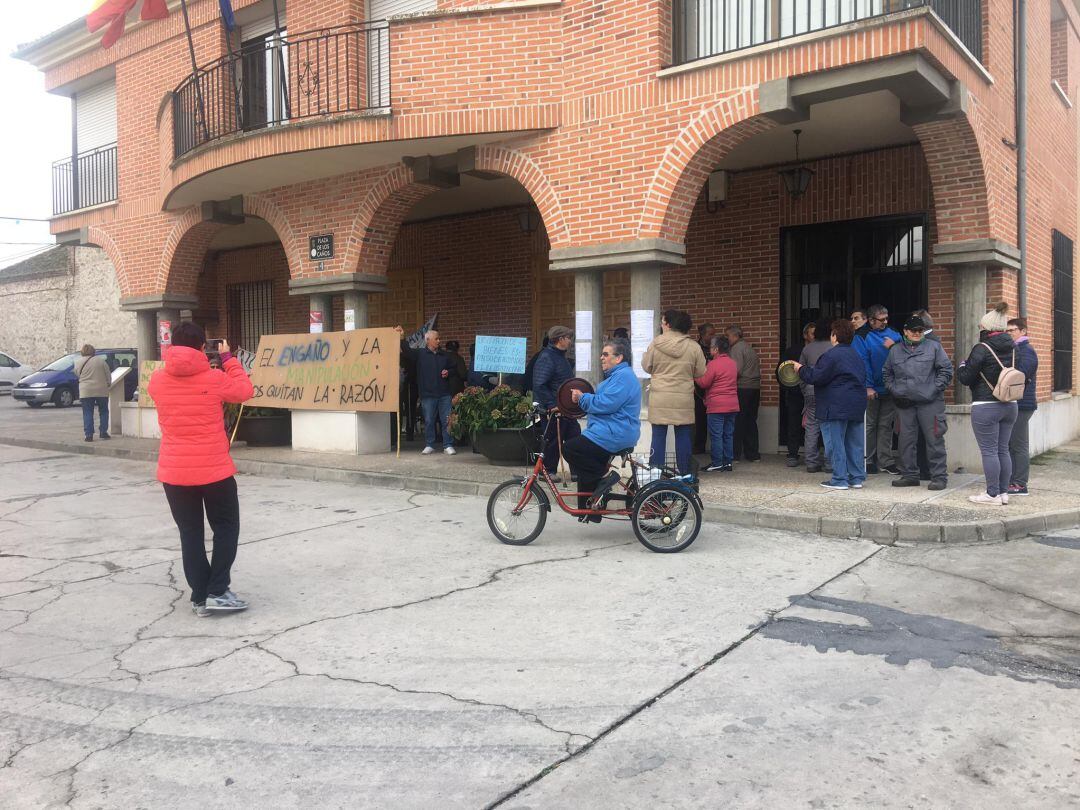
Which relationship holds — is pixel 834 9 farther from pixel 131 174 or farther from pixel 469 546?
pixel 131 174

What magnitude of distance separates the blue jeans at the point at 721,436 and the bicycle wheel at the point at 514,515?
388 centimetres

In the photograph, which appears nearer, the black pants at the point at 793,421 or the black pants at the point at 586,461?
the black pants at the point at 586,461

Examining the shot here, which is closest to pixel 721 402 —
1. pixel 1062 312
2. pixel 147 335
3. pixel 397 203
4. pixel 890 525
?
pixel 890 525

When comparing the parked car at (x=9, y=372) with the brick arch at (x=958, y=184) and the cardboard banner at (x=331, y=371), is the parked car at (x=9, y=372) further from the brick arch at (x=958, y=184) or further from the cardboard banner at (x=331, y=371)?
the brick arch at (x=958, y=184)

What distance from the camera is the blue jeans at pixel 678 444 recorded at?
28.2 ft

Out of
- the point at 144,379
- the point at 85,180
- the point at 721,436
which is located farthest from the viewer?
the point at 85,180

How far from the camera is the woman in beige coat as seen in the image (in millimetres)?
8484

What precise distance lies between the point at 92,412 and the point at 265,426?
4.00 metres

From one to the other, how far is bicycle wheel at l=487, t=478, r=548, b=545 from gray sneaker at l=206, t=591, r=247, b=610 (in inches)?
87.6

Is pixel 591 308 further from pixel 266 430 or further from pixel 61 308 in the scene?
pixel 61 308

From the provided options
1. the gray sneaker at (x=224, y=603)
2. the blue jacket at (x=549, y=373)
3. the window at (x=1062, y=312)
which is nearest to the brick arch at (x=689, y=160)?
the blue jacket at (x=549, y=373)

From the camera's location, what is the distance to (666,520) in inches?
256

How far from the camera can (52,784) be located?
10.2 feet

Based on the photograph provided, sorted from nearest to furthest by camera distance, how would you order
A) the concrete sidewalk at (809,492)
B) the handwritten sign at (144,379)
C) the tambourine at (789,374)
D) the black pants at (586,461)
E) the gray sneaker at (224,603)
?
the gray sneaker at (224,603) → the black pants at (586,461) → the concrete sidewalk at (809,492) → the tambourine at (789,374) → the handwritten sign at (144,379)
